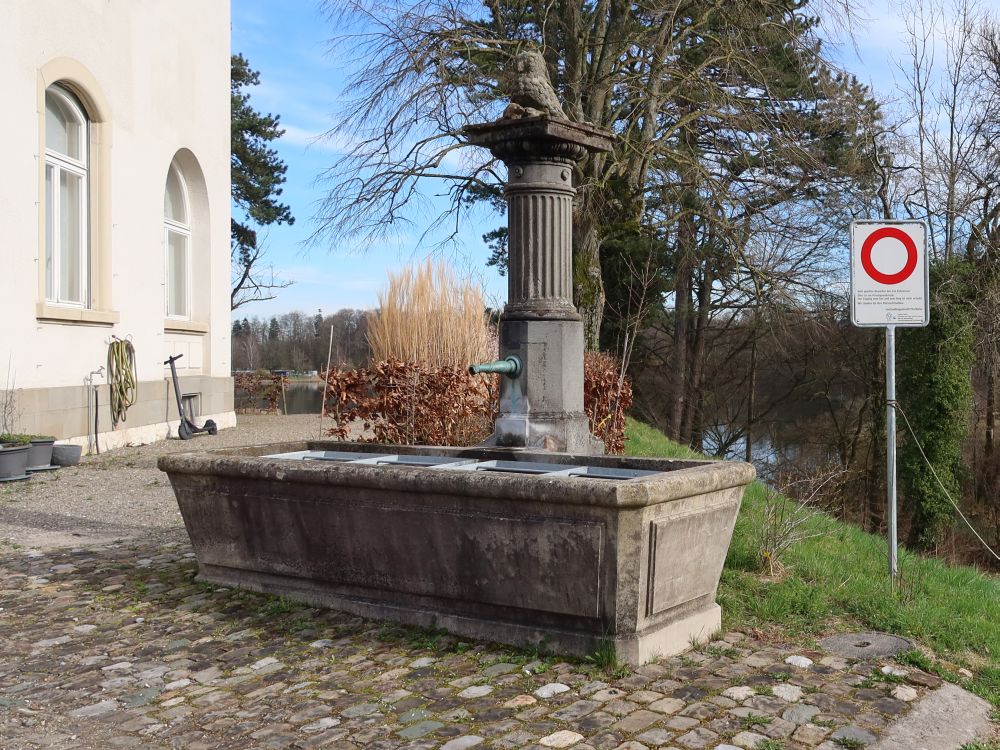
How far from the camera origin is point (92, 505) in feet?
27.0

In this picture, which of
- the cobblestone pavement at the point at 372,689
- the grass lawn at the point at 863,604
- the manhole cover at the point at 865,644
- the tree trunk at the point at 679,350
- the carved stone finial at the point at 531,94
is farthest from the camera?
the tree trunk at the point at 679,350

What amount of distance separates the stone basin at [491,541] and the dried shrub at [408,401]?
3.41 metres

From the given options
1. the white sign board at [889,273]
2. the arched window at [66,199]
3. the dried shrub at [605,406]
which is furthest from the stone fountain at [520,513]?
the arched window at [66,199]

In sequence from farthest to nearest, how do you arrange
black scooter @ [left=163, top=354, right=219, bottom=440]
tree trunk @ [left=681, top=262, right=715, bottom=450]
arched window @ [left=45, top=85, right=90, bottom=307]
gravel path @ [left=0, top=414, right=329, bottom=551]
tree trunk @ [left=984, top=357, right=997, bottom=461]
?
tree trunk @ [left=681, top=262, right=715, bottom=450] → tree trunk @ [left=984, top=357, right=997, bottom=461] → black scooter @ [left=163, top=354, right=219, bottom=440] → arched window @ [left=45, top=85, right=90, bottom=307] → gravel path @ [left=0, top=414, right=329, bottom=551]

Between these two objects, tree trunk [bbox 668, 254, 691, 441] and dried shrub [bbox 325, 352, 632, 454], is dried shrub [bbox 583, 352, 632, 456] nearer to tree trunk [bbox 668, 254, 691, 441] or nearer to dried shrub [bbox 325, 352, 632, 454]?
dried shrub [bbox 325, 352, 632, 454]

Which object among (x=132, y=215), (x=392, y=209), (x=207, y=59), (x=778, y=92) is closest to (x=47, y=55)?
(x=132, y=215)

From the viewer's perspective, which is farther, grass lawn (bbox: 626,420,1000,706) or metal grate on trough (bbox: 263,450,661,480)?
metal grate on trough (bbox: 263,450,661,480)

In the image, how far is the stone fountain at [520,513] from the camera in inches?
151

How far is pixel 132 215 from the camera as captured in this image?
12500mm

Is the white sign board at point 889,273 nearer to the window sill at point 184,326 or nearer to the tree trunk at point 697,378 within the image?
the window sill at point 184,326

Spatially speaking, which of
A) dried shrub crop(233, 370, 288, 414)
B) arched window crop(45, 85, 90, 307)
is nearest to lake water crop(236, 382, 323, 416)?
dried shrub crop(233, 370, 288, 414)

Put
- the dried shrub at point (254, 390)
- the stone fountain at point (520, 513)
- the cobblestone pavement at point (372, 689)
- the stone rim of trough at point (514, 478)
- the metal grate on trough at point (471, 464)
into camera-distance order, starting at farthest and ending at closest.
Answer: the dried shrub at point (254, 390) < the metal grate on trough at point (471, 464) < the stone fountain at point (520, 513) < the stone rim of trough at point (514, 478) < the cobblestone pavement at point (372, 689)

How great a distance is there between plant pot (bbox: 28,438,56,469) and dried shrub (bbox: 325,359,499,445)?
130 inches

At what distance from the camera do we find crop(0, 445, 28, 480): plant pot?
359 inches
